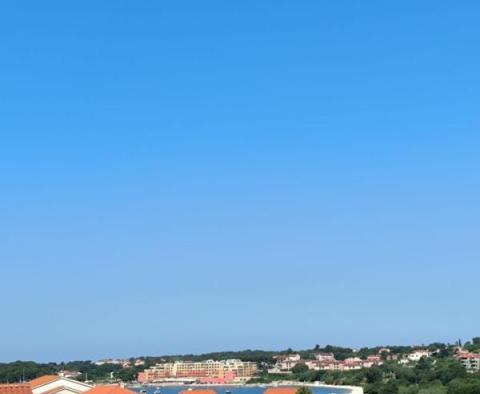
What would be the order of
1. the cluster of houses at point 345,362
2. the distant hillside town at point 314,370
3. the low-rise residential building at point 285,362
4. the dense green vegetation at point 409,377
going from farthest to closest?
the low-rise residential building at point 285,362 → the cluster of houses at point 345,362 → the distant hillside town at point 314,370 → the dense green vegetation at point 409,377

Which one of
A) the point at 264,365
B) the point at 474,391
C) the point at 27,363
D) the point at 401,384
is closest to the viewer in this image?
the point at 474,391

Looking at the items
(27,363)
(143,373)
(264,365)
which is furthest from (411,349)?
(27,363)

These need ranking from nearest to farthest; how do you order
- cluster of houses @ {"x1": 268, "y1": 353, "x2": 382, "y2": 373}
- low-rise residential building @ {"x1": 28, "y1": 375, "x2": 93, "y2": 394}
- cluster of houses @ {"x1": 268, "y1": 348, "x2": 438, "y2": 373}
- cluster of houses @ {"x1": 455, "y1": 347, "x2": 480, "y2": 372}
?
low-rise residential building @ {"x1": 28, "y1": 375, "x2": 93, "y2": 394}, cluster of houses @ {"x1": 455, "y1": 347, "x2": 480, "y2": 372}, cluster of houses @ {"x1": 268, "y1": 348, "x2": 438, "y2": 373}, cluster of houses @ {"x1": 268, "y1": 353, "x2": 382, "y2": 373}

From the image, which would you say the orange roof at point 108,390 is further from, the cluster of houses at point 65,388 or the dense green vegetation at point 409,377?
the dense green vegetation at point 409,377

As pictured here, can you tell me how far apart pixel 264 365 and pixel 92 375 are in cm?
2869

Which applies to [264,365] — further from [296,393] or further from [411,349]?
[296,393]

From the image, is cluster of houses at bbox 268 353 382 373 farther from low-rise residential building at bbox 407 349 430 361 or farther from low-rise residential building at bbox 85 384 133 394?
low-rise residential building at bbox 85 384 133 394

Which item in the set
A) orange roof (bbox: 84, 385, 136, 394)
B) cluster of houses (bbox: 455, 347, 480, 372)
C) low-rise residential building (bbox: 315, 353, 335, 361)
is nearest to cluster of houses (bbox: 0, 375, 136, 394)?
orange roof (bbox: 84, 385, 136, 394)

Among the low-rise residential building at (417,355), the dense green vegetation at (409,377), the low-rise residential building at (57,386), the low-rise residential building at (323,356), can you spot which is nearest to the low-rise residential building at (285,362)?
the low-rise residential building at (323,356)

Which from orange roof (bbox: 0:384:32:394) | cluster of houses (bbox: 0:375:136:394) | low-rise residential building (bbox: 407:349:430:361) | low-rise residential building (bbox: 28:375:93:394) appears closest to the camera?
orange roof (bbox: 0:384:32:394)

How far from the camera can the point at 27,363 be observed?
12400cm

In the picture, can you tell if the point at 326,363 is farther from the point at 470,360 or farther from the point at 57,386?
the point at 57,386

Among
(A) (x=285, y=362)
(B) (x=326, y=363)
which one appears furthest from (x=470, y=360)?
(A) (x=285, y=362)

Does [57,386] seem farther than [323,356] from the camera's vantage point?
No
